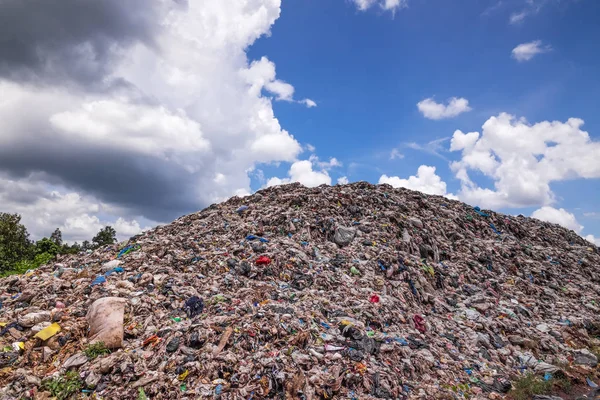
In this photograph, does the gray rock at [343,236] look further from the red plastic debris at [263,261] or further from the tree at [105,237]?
the tree at [105,237]

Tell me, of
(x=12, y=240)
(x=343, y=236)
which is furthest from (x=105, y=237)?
(x=343, y=236)

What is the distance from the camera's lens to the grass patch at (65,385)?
16.3 feet

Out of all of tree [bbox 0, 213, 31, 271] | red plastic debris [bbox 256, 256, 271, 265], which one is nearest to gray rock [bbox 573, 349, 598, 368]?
red plastic debris [bbox 256, 256, 271, 265]

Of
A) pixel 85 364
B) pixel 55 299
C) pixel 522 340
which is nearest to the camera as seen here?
pixel 85 364

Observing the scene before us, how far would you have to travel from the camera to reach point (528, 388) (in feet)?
20.4

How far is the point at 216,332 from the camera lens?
5906 mm

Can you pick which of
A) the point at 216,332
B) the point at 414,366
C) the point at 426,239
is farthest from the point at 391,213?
the point at 216,332

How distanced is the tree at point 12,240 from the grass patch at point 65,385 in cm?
2236

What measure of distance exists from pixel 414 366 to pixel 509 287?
6318mm

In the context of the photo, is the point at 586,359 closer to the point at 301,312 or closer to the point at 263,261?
the point at 301,312

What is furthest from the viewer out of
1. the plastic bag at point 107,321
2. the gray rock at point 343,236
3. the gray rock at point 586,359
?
the gray rock at point 343,236

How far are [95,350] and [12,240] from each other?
2580 centimetres

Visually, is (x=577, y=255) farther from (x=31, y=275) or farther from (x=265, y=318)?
(x=31, y=275)

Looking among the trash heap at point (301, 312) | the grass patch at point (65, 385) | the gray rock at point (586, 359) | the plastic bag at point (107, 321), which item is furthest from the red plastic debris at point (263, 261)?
the gray rock at point (586, 359)
